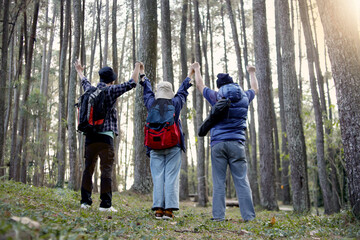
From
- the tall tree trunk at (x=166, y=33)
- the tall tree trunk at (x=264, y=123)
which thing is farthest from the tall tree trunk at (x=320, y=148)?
the tall tree trunk at (x=166, y=33)

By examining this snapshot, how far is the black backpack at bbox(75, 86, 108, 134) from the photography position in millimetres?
5078

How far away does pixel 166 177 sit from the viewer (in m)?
5.21

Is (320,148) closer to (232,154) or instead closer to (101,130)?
(232,154)

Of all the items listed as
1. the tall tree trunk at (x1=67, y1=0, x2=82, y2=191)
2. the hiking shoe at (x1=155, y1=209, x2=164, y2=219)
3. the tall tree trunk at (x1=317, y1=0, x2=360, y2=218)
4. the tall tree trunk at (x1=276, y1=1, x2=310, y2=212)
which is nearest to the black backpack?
the hiking shoe at (x1=155, y1=209, x2=164, y2=219)

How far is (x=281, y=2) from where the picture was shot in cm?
947

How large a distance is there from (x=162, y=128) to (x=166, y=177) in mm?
801

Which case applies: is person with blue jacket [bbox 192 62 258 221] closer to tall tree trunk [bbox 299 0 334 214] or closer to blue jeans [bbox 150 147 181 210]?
blue jeans [bbox 150 147 181 210]

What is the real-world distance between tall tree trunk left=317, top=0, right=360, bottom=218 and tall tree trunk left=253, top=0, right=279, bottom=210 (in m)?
5.66

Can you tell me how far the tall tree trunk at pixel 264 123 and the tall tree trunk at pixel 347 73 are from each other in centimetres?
566

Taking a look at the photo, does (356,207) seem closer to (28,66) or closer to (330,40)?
(330,40)

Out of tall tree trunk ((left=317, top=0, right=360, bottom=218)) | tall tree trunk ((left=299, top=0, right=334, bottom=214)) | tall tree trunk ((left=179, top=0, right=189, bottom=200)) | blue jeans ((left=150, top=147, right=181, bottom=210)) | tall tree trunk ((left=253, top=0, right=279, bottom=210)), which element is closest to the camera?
tall tree trunk ((left=317, top=0, right=360, bottom=218))

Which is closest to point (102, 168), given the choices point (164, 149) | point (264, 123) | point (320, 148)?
point (164, 149)

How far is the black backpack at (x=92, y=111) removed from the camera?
Result: 200 inches

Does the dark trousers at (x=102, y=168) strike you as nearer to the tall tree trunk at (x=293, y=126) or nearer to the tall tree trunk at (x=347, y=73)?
the tall tree trunk at (x=347, y=73)
